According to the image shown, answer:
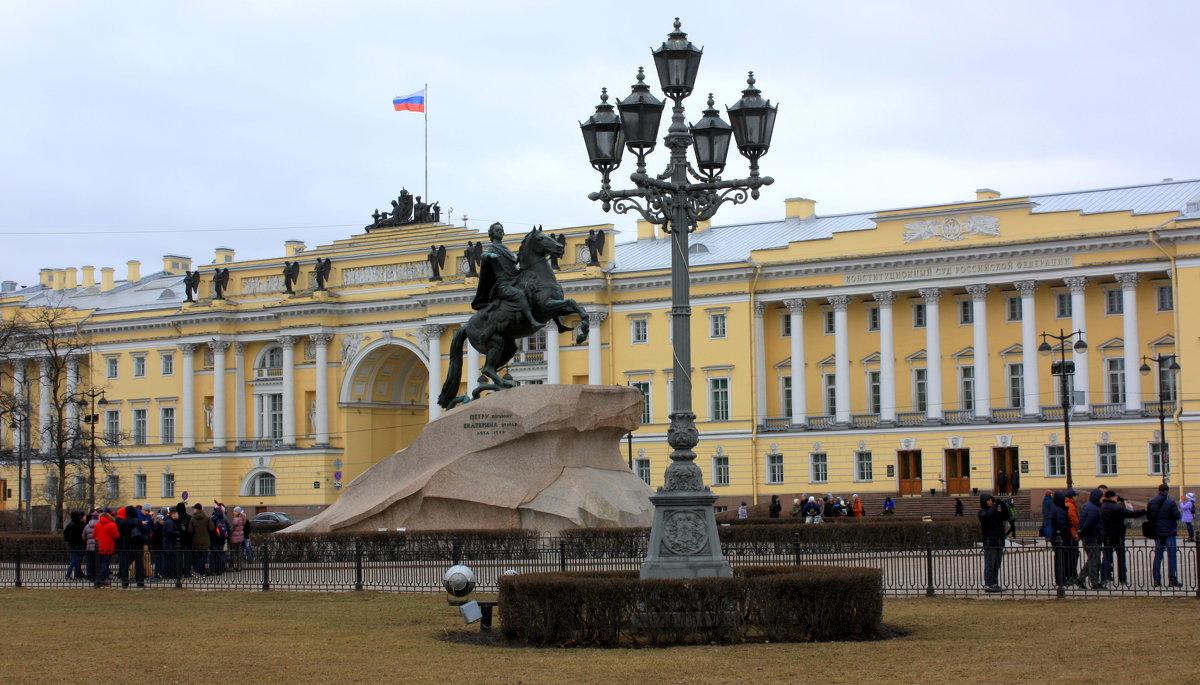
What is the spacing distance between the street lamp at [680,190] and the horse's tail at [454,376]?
12.4 metres

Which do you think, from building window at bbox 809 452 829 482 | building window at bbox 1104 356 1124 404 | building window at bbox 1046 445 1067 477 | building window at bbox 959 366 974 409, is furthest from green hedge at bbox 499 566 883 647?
building window at bbox 809 452 829 482

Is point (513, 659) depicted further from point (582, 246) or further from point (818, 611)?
point (582, 246)

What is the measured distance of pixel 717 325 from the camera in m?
74.2

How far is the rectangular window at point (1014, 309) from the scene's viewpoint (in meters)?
68.4

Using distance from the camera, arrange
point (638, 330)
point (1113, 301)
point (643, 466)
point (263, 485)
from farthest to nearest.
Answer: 1. point (263, 485)
2. point (638, 330)
3. point (643, 466)
4. point (1113, 301)

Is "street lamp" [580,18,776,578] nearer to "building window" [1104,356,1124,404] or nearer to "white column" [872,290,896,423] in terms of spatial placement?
"building window" [1104,356,1124,404]

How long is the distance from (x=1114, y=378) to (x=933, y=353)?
752cm

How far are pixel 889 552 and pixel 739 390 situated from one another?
40.9 metres

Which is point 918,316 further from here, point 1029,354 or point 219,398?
point 219,398

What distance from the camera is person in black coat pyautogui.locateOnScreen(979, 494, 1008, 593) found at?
23.5 meters

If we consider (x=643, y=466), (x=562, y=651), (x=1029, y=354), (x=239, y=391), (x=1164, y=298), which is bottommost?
(x=562, y=651)

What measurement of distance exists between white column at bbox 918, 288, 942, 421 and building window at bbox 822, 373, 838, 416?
4.77 meters

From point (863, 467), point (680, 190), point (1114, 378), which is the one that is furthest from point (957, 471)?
point (680, 190)

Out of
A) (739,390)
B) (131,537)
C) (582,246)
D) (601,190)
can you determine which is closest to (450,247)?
(582,246)
